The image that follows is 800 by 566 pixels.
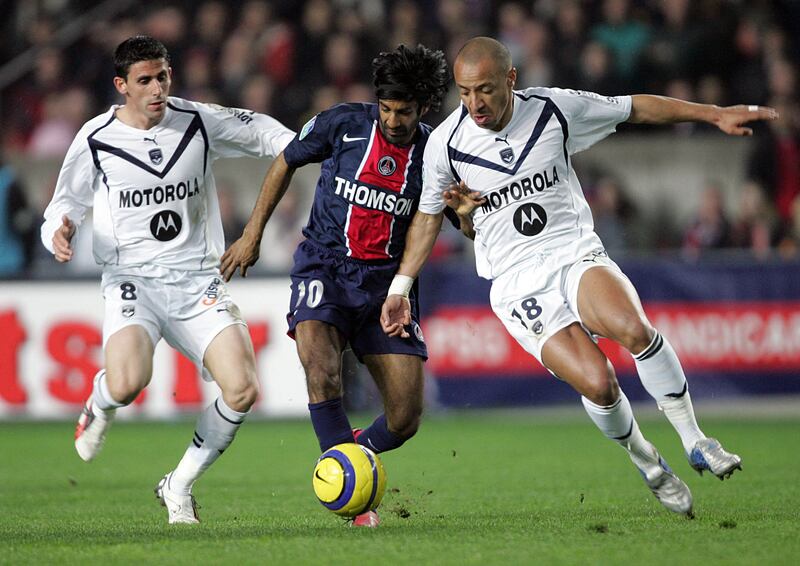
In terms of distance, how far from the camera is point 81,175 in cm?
737

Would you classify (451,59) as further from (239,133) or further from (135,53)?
(135,53)

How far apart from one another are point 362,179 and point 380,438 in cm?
149

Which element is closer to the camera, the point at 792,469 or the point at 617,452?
the point at 792,469

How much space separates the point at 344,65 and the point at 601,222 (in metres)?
3.78

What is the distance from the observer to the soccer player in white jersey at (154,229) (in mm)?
7109

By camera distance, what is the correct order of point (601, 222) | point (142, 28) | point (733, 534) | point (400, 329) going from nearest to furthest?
point (733, 534)
point (400, 329)
point (601, 222)
point (142, 28)

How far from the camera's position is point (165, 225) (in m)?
7.33

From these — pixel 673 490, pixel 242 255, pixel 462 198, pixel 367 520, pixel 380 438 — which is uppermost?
pixel 462 198

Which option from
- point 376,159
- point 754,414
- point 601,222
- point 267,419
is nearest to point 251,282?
point 267,419

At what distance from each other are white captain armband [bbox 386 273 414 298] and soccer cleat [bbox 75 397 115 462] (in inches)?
72.0

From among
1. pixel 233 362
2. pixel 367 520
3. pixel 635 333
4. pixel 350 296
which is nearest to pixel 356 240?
pixel 350 296

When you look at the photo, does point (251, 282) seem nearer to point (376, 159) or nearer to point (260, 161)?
point (260, 161)

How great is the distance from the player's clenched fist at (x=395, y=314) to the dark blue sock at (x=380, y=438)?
2.14ft

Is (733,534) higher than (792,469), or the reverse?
(733,534)
